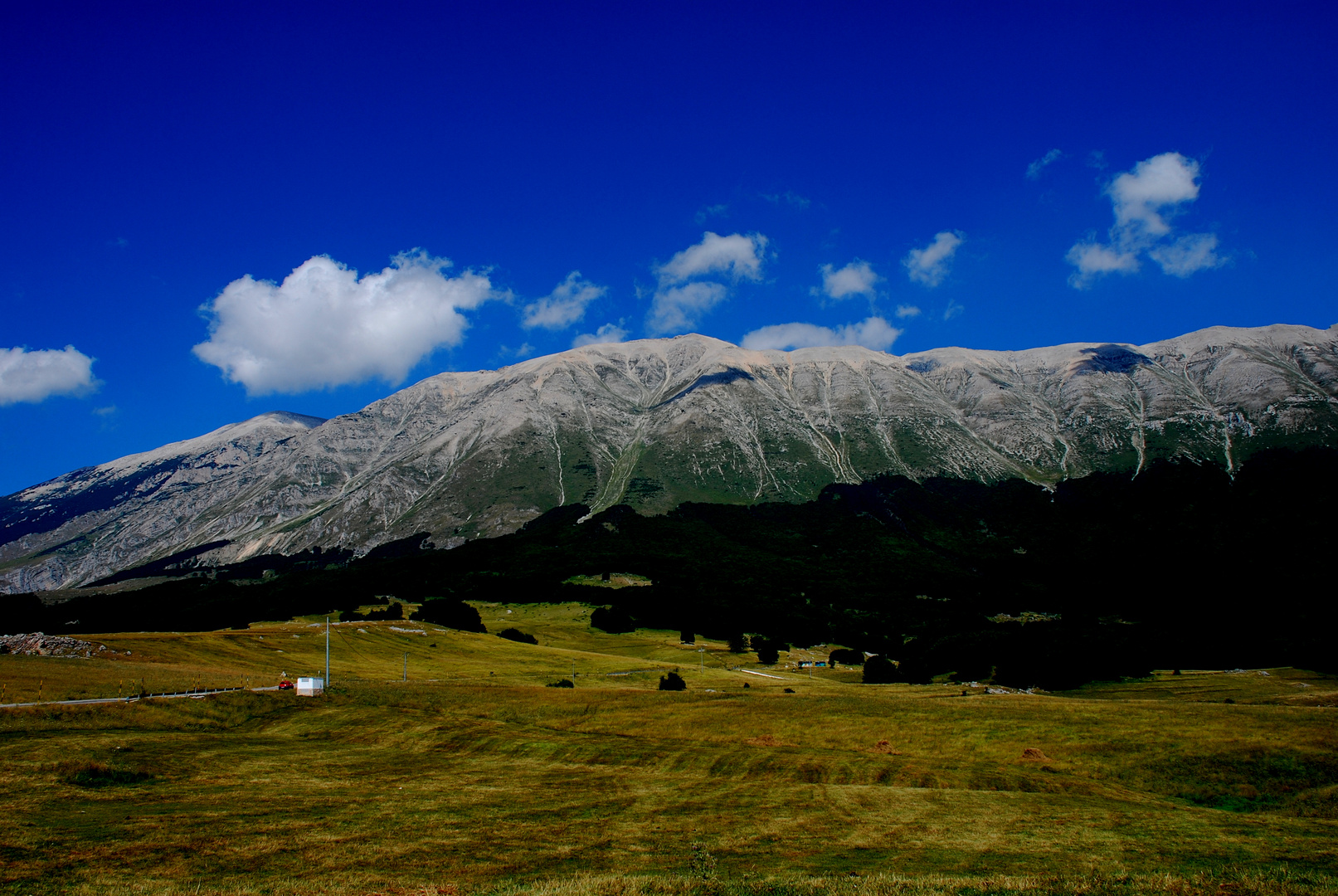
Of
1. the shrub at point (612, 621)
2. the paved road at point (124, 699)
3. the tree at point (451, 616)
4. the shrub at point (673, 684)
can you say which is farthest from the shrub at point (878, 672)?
the paved road at point (124, 699)

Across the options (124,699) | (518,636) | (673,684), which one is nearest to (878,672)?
(673,684)

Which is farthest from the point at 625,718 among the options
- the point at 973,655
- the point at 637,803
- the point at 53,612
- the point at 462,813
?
the point at 53,612

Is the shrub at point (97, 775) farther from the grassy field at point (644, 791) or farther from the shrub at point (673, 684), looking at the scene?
the shrub at point (673, 684)

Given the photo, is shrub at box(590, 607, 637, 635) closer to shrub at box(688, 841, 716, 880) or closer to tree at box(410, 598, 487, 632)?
tree at box(410, 598, 487, 632)

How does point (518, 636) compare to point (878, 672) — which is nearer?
point (878, 672)

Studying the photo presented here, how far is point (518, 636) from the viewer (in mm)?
136875

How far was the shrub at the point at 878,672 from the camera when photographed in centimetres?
10831

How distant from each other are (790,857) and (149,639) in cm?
9503

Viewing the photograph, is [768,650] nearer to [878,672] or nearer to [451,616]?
[878,672]

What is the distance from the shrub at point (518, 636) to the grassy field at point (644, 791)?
67364 millimetres

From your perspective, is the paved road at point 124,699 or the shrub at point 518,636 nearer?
the paved road at point 124,699

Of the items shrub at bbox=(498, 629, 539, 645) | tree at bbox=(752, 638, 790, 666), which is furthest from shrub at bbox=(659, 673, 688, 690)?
shrub at bbox=(498, 629, 539, 645)

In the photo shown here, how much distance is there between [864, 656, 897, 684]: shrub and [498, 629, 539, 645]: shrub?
60511mm

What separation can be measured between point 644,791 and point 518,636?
10703 cm
